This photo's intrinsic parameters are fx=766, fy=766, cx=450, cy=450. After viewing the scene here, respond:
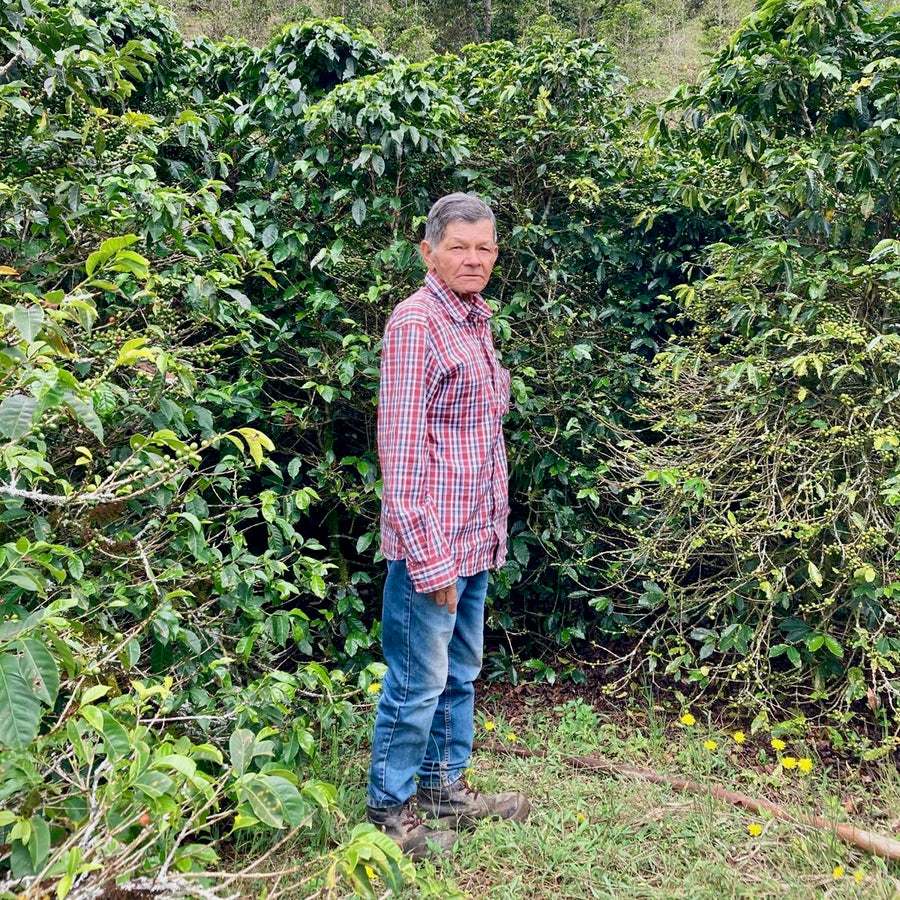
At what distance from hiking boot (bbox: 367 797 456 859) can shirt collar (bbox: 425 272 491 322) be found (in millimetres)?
1475

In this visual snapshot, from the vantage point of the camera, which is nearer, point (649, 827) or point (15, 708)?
point (15, 708)

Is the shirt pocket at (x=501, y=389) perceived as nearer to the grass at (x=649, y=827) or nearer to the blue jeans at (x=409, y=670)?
the blue jeans at (x=409, y=670)

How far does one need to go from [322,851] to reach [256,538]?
5.09 feet

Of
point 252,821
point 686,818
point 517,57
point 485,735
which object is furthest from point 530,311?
point 252,821

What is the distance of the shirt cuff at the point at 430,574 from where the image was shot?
2059mm

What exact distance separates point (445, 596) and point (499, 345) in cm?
159

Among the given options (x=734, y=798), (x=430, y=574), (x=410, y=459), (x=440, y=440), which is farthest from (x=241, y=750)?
(x=734, y=798)

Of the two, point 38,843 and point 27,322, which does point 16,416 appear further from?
point 38,843

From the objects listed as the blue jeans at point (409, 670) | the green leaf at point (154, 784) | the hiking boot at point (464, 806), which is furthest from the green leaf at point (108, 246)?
the hiking boot at point (464, 806)

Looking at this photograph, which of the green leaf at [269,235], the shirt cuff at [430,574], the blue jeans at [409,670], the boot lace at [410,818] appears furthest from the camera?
the green leaf at [269,235]

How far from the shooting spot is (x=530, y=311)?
3508 millimetres

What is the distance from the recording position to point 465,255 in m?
2.22

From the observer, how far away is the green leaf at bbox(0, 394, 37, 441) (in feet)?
4.34

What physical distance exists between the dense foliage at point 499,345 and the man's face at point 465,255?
2.48 feet
